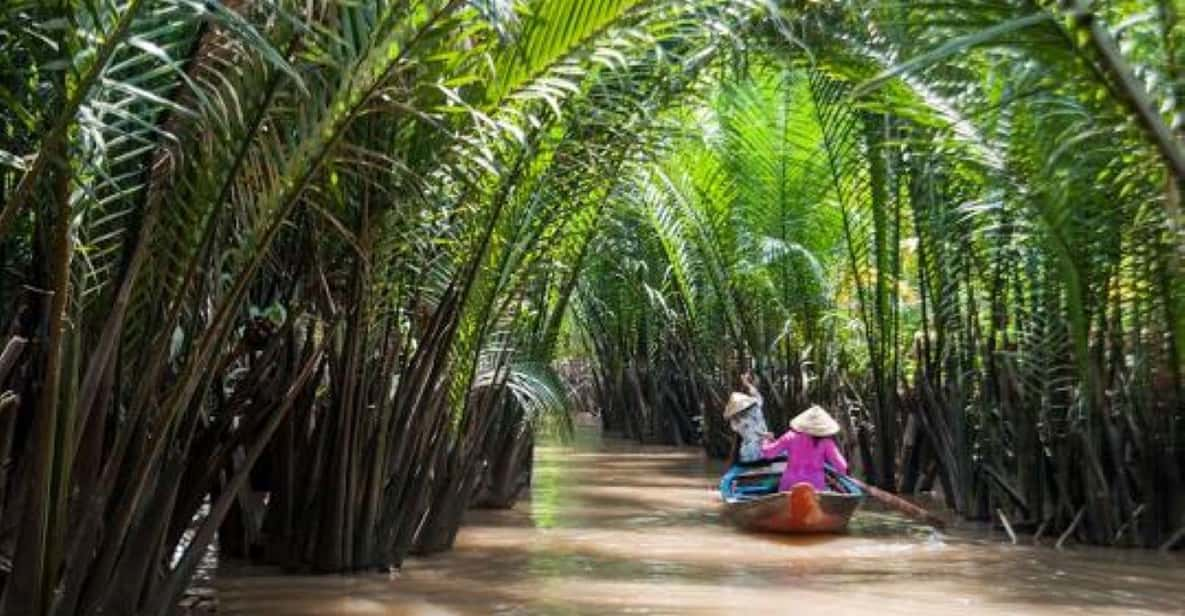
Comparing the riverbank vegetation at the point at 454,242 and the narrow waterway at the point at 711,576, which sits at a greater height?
the riverbank vegetation at the point at 454,242

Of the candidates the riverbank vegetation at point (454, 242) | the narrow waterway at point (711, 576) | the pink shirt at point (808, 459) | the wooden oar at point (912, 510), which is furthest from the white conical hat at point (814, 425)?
the riverbank vegetation at point (454, 242)

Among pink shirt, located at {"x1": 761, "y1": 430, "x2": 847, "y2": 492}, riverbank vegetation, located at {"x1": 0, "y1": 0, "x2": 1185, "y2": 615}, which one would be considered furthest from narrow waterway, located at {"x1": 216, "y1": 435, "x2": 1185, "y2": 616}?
pink shirt, located at {"x1": 761, "y1": 430, "x2": 847, "y2": 492}

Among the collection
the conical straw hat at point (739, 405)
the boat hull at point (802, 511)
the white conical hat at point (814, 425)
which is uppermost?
the conical straw hat at point (739, 405)

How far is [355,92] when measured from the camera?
427cm

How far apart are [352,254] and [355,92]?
2129 mm

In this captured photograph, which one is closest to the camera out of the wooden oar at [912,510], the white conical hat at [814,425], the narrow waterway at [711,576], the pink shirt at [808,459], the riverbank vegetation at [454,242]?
the riverbank vegetation at [454,242]

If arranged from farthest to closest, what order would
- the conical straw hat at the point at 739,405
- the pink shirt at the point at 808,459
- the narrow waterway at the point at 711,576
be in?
the conical straw hat at the point at 739,405
the pink shirt at the point at 808,459
the narrow waterway at the point at 711,576

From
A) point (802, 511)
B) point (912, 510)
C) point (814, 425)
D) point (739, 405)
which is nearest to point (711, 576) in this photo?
point (802, 511)

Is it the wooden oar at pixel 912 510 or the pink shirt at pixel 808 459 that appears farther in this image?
the pink shirt at pixel 808 459

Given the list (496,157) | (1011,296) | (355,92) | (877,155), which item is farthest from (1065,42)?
(877,155)

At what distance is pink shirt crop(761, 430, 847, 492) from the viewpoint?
11227 millimetres

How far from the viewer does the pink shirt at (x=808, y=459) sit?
11.2 meters

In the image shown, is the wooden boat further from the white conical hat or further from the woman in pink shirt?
the white conical hat

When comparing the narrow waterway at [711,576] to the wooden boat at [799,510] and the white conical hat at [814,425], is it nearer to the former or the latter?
the wooden boat at [799,510]
